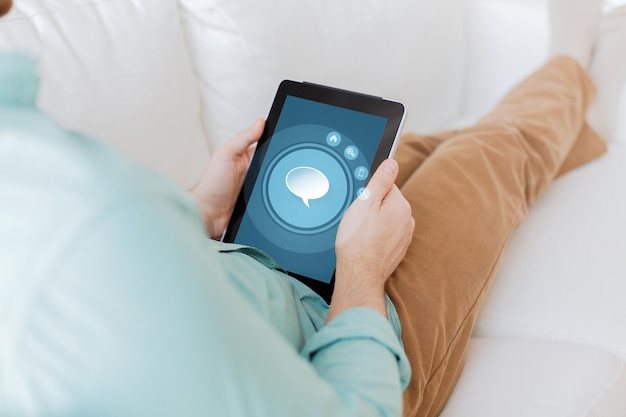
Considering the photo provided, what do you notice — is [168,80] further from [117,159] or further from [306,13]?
[117,159]

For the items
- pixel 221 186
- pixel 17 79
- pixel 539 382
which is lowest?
pixel 539 382

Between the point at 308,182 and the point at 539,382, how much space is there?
39cm

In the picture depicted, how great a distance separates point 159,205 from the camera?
0.43 m

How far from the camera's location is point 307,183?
91 cm

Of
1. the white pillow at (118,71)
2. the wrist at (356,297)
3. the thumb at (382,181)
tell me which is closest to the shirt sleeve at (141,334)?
the wrist at (356,297)

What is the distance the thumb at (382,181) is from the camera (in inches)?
32.7

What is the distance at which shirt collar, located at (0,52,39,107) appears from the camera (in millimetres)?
474

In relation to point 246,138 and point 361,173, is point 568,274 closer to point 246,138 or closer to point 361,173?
point 361,173

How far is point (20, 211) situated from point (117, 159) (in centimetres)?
7

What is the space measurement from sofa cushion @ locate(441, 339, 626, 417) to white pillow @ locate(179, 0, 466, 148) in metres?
0.58

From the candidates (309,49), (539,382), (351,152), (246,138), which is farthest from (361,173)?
(309,49)

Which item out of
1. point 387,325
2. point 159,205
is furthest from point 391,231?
point 159,205

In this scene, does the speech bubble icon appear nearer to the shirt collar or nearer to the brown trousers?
the brown trousers

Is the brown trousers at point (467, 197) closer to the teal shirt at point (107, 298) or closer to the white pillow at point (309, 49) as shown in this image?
the white pillow at point (309, 49)
